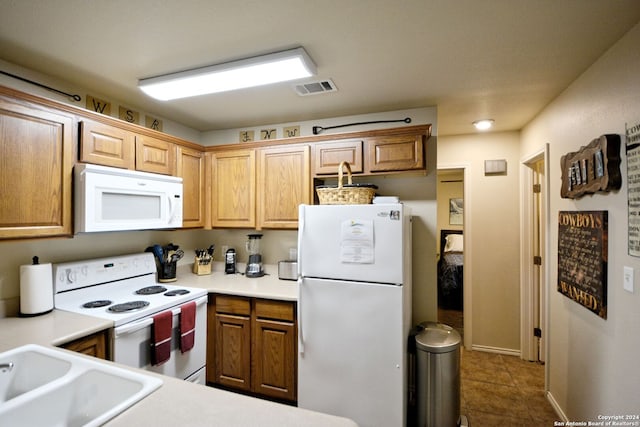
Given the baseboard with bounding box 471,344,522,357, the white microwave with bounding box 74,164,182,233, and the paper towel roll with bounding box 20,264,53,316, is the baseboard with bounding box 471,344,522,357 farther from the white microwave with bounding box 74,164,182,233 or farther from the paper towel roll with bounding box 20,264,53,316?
the paper towel roll with bounding box 20,264,53,316

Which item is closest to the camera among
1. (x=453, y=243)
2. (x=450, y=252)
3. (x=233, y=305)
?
(x=233, y=305)

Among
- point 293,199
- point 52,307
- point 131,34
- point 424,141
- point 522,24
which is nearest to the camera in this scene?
point 522,24

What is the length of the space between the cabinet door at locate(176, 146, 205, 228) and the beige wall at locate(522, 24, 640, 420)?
2989 millimetres

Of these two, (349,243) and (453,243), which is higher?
(349,243)

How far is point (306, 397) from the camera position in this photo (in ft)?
7.24

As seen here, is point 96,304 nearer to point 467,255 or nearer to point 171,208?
point 171,208

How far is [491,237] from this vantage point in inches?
137

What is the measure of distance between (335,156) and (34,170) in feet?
6.46

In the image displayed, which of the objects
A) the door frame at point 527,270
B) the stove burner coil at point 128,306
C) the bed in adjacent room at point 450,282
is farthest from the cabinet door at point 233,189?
the bed in adjacent room at point 450,282

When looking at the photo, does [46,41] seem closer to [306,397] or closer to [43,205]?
[43,205]

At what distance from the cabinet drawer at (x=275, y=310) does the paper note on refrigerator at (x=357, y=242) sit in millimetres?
613

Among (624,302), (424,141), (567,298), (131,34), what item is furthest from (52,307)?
(567,298)

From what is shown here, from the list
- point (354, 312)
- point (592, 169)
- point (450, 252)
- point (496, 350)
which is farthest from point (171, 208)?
point (450, 252)

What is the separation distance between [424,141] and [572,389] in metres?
2.01
